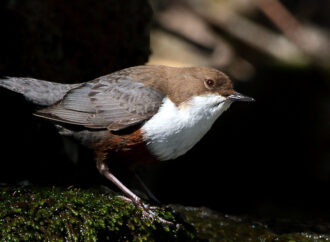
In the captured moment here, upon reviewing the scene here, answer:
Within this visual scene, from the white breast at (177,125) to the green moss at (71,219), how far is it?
1.52 ft

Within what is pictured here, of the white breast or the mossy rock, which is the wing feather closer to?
the white breast

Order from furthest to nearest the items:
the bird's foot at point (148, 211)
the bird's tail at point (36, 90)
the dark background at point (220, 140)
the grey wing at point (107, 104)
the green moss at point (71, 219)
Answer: the dark background at point (220, 140), the bird's tail at point (36, 90), the grey wing at point (107, 104), the bird's foot at point (148, 211), the green moss at point (71, 219)

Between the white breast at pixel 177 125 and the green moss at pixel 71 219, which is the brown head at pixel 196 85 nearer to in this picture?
the white breast at pixel 177 125

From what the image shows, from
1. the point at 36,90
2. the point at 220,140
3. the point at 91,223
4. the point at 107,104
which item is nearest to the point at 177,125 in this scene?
the point at 107,104

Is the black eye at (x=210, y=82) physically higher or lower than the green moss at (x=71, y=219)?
higher

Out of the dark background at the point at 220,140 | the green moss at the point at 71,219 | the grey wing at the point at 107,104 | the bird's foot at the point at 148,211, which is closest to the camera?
the green moss at the point at 71,219

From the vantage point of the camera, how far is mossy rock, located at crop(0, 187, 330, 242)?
292 cm

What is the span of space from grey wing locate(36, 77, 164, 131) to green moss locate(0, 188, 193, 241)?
0.61 meters

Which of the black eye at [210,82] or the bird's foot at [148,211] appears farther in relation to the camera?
the black eye at [210,82]

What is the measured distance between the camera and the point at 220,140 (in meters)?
6.91

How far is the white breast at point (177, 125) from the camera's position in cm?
371

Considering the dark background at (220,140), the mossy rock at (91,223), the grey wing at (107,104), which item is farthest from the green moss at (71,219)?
the dark background at (220,140)

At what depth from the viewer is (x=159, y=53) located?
830 centimetres

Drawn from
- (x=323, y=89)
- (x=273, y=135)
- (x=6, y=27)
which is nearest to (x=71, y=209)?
(x=6, y=27)
